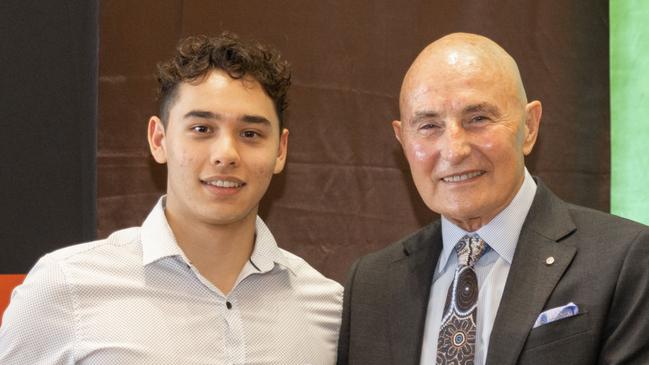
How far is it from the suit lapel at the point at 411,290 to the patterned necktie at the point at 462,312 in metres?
0.08

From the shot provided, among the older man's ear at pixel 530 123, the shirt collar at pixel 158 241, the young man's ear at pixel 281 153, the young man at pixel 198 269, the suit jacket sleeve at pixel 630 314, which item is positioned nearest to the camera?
the suit jacket sleeve at pixel 630 314

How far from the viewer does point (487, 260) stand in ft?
7.69

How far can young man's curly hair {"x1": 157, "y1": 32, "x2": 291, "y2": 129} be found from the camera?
2.46 m

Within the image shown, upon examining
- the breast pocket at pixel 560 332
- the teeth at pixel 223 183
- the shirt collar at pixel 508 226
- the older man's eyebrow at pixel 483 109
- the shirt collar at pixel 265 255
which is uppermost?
the older man's eyebrow at pixel 483 109

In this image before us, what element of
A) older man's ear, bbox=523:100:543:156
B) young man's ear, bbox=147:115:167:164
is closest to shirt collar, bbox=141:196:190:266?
young man's ear, bbox=147:115:167:164

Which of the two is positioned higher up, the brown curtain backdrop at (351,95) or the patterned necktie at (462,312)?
the brown curtain backdrop at (351,95)

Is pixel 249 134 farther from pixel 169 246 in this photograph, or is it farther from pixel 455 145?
pixel 455 145

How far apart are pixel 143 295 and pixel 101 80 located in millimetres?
1111

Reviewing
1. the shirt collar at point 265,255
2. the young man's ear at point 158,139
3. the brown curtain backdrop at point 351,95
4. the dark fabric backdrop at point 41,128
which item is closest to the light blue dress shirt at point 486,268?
the shirt collar at point 265,255

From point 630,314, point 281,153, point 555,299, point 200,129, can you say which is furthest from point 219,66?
point 630,314

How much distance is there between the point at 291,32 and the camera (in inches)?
135

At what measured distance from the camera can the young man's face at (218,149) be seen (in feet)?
7.77

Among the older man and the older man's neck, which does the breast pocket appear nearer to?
the older man

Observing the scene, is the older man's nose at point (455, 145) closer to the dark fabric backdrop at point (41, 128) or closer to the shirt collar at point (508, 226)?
the shirt collar at point (508, 226)
